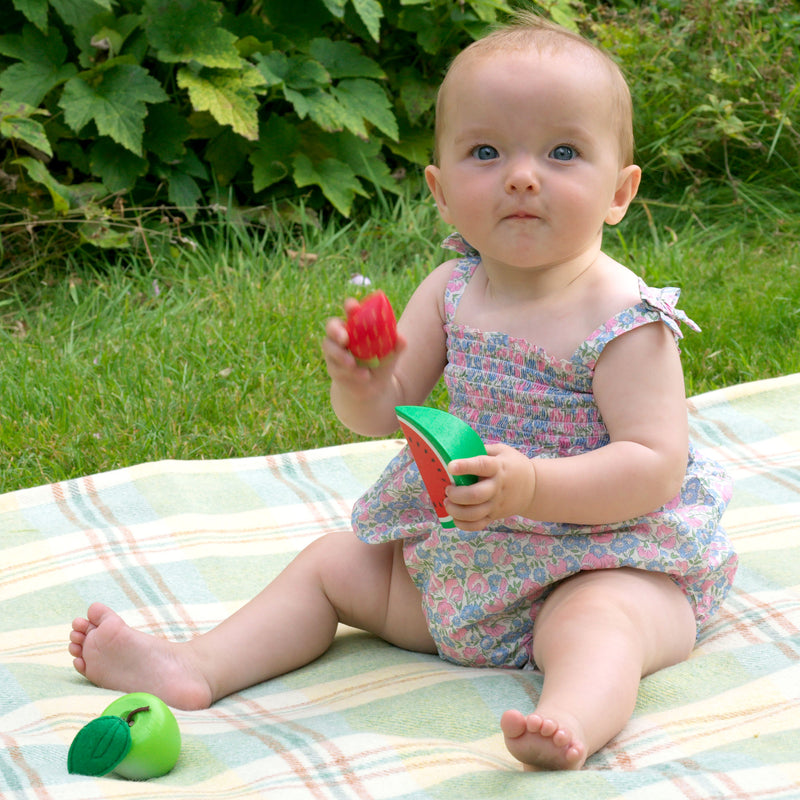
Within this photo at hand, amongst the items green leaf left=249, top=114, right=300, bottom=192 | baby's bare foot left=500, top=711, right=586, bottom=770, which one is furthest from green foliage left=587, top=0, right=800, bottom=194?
baby's bare foot left=500, top=711, right=586, bottom=770

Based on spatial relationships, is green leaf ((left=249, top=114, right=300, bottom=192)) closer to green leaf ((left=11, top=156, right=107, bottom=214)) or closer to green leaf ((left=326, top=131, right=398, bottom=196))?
green leaf ((left=326, top=131, right=398, bottom=196))

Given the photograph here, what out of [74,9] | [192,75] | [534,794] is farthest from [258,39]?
[534,794]

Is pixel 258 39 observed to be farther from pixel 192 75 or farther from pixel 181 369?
pixel 181 369

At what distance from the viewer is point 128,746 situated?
4.50ft

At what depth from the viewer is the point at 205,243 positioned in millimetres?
3676

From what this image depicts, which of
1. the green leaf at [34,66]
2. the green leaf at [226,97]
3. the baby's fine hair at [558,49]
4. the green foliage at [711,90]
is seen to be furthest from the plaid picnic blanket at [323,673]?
the green foliage at [711,90]

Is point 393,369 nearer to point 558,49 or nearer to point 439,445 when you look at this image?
point 439,445

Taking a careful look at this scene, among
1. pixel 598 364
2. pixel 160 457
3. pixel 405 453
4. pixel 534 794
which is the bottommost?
pixel 160 457

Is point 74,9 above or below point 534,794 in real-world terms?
above

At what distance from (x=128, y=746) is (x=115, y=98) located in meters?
2.46

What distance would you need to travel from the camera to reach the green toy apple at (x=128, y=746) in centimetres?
138

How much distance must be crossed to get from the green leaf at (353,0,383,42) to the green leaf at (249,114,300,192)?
0.40 meters

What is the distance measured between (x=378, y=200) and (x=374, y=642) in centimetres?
241

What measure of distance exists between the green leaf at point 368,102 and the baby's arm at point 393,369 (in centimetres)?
194
